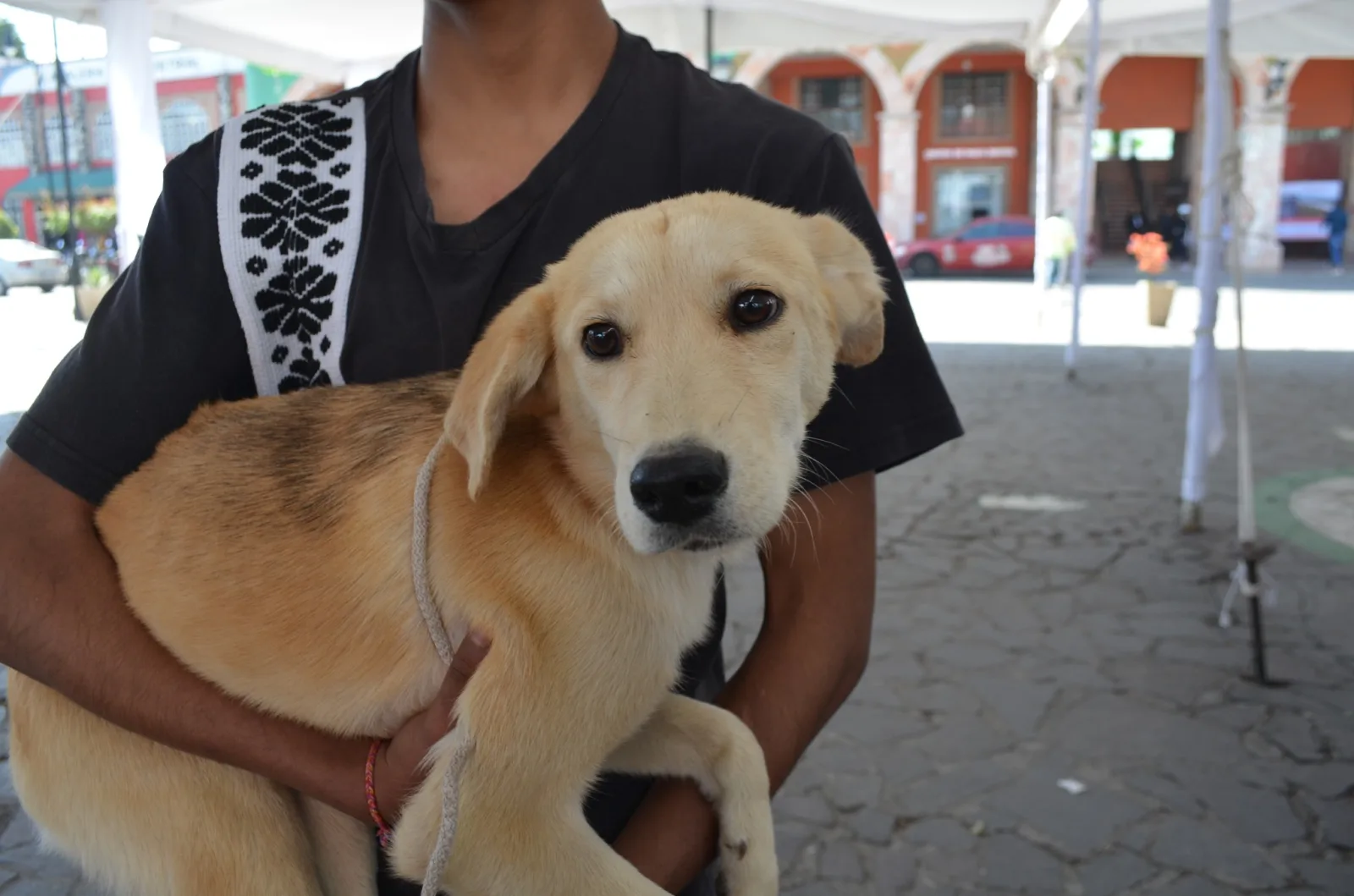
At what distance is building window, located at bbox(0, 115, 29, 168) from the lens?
37466 millimetres

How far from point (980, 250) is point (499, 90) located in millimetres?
28842

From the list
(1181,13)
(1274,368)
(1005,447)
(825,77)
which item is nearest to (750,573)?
(1005,447)

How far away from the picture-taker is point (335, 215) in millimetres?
1759

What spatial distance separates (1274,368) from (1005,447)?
5.44m

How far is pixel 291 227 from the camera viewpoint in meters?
1.75

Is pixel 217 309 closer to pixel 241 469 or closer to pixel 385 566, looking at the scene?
pixel 241 469

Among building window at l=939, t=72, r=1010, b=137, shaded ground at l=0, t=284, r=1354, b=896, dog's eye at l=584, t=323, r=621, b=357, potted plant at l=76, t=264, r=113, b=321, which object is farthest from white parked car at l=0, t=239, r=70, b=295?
dog's eye at l=584, t=323, r=621, b=357

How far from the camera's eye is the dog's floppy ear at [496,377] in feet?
4.92

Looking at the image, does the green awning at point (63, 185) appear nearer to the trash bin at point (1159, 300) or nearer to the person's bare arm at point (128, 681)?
the trash bin at point (1159, 300)

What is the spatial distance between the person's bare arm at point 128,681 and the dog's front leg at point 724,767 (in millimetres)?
414

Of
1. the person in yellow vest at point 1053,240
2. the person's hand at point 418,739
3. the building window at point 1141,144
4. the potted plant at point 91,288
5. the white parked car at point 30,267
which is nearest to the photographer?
the person's hand at point 418,739

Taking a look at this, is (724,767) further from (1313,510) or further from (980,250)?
(980,250)

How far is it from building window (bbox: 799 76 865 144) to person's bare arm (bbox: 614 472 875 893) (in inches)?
1394

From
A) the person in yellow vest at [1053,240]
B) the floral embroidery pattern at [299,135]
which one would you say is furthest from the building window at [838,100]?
the floral embroidery pattern at [299,135]
